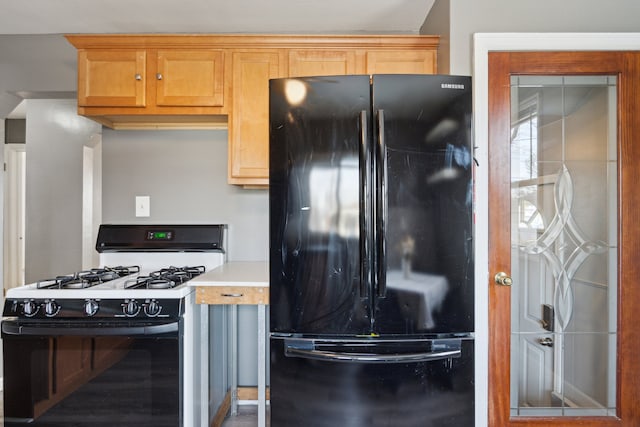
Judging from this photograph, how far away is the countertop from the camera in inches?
70.6

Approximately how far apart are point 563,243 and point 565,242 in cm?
1

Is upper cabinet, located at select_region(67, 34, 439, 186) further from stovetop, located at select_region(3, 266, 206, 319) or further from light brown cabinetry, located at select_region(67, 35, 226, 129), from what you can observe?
stovetop, located at select_region(3, 266, 206, 319)

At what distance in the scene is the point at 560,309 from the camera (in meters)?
1.85

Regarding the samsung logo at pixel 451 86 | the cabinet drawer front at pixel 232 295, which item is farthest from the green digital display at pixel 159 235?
the samsung logo at pixel 451 86

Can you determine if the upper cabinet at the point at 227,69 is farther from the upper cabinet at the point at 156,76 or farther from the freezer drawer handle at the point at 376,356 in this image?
the freezer drawer handle at the point at 376,356

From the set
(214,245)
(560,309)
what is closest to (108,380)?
(214,245)

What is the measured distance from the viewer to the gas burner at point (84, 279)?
5.84 ft

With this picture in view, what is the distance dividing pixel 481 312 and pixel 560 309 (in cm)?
40

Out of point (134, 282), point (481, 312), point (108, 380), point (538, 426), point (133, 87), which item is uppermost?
point (133, 87)

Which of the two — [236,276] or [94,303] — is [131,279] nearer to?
[94,303]

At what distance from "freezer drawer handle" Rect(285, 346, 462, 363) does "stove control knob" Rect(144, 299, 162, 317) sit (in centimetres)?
66

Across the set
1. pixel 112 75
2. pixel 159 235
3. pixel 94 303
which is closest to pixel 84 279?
pixel 94 303

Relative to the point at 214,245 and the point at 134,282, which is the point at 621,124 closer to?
the point at 214,245

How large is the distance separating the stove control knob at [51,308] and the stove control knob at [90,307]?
0.42 ft
